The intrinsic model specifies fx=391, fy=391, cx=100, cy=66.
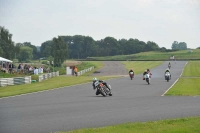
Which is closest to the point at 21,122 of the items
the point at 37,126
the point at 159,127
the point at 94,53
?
the point at 37,126

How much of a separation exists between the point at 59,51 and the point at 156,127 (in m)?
57.5

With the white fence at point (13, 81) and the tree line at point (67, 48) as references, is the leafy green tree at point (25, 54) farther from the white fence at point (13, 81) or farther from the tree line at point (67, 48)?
the white fence at point (13, 81)

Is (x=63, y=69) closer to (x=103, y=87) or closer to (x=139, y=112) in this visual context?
(x=103, y=87)

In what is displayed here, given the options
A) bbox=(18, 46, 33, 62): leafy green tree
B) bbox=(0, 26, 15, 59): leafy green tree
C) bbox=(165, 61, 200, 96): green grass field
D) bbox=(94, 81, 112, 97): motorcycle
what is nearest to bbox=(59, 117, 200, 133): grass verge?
bbox=(94, 81, 112, 97): motorcycle

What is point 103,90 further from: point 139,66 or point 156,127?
point 139,66

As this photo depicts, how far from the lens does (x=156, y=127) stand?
1136 centimetres

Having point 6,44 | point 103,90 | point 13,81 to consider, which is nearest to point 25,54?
point 6,44

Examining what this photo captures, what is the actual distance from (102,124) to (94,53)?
142 metres

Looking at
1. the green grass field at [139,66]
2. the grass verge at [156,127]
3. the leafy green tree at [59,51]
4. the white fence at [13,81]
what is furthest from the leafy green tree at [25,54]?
the grass verge at [156,127]

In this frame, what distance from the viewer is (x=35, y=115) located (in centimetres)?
1439

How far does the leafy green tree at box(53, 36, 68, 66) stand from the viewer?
68.2m

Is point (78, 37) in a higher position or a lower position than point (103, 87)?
higher

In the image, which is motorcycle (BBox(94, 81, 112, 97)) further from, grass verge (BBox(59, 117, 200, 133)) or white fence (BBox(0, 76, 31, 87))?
white fence (BBox(0, 76, 31, 87))

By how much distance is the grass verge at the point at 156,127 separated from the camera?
10.8m
